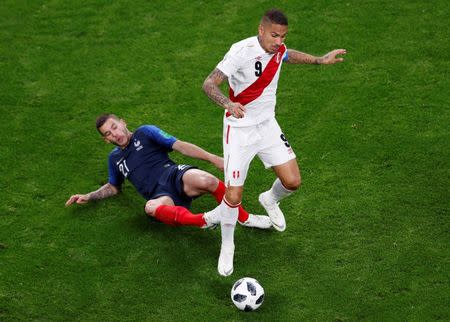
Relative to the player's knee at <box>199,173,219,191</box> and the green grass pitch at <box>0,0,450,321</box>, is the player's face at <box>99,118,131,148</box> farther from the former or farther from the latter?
the player's knee at <box>199,173,219,191</box>

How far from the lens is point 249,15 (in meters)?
11.4

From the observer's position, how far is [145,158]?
830 centimetres

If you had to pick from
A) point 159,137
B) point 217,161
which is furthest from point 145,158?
point 217,161

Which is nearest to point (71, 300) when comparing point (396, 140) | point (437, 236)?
point (437, 236)

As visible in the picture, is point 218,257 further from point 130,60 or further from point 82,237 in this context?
point 130,60

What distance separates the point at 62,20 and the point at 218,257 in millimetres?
5617

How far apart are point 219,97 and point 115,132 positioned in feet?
5.92

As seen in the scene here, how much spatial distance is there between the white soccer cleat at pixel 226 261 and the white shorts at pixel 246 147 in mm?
645

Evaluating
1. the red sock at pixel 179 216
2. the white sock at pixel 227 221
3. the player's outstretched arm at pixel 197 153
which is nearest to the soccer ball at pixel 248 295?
the white sock at pixel 227 221

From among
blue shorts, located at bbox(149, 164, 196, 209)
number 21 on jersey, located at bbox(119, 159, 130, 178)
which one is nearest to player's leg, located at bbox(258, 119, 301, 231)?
blue shorts, located at bbox(149, 164, 196, 209)

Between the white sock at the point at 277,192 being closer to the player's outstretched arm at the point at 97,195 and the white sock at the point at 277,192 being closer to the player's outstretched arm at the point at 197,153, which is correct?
the player's outstretched arm at the point at 197,153

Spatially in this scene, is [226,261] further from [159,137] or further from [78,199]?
[78,199]

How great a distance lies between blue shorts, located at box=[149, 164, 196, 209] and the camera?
26.5 feet

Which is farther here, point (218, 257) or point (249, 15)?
point (249, 15)
